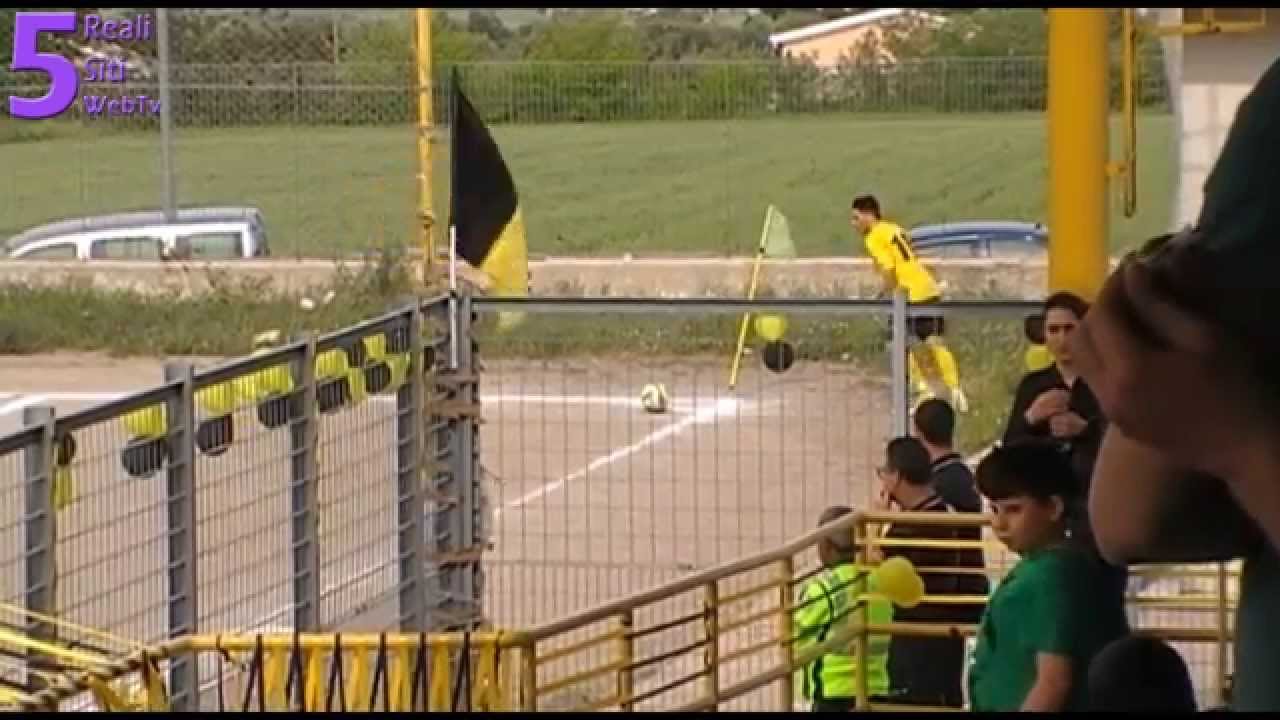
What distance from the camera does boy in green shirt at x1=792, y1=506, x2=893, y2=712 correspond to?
6.33m

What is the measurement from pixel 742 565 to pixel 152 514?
186 cm

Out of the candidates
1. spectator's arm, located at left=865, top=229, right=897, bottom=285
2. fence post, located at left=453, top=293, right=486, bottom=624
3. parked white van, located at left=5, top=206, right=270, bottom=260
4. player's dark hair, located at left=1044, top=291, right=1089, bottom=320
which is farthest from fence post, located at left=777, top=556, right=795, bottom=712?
parked white van, located at left=5, top=206, right=270, bottom=260

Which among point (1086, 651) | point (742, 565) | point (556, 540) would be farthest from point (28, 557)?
point (556, 540)

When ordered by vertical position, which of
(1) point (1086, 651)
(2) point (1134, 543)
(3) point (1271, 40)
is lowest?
(1) point (1086, 651)

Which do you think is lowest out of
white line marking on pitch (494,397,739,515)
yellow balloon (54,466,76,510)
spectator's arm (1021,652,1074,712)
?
white line marking on pitch (494,397,739,515)

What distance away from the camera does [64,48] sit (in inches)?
827

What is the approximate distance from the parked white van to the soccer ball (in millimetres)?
8141

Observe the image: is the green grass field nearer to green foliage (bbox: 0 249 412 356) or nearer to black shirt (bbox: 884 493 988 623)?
green foliage (bbox: 0 249 412 356)

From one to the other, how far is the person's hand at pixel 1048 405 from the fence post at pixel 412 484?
307 cm

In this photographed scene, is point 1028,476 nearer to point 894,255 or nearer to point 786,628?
point 786,628

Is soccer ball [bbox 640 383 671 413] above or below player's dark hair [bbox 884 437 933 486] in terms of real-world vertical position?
below

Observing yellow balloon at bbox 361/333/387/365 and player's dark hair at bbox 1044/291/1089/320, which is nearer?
player's dark hair at bbox 1044/291/1089/320

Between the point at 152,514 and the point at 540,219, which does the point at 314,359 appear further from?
the point at 540,219

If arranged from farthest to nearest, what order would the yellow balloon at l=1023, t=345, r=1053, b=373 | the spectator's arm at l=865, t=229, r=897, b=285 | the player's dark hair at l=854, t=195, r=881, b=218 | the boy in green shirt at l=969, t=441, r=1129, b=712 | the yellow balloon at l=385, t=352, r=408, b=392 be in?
1. the player's dark hair at l=854, t=195, r=881, b=218
2. the spectator's arm at l=865, t=229, r=897, b=285
3. the yellow balloon at l=385, t=352, r=408, b=392
4. the yellow balloon at l=1023, t=345, r=1053, b=373
5. the boy in green shirt at l=969, t=441, r=1129, b=712
